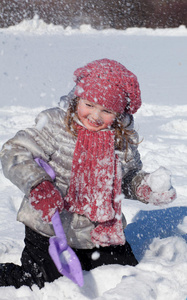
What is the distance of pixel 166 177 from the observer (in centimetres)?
150

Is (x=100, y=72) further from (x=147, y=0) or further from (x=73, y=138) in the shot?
(x=147, y=0)

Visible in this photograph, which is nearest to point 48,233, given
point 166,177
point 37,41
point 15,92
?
point 166,177

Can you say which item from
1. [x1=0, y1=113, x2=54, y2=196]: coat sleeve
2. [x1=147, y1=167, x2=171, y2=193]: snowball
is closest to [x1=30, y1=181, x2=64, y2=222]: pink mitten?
[x1=0, y1=113, x2=54, y2=196]: coat sleeve

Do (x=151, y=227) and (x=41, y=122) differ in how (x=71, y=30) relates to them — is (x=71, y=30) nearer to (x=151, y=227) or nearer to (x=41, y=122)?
(x=151, y=227)

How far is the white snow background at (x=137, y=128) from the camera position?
1425 millimetres

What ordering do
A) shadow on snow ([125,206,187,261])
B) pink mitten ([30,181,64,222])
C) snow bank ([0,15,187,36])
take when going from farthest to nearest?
1. snow bank ([0,15,187,36])
2. shadow on snow ([125,206,187,261])
3. pink mitten ([30,181,64,222])

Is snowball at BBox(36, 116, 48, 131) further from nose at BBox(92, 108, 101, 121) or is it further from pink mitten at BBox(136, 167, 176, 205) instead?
pink mitten at BBox(136, 167, 176, 205)

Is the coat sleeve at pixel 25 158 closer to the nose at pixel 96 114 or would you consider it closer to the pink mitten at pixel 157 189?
the nose at pixel 96 114

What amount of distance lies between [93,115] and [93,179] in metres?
0.24

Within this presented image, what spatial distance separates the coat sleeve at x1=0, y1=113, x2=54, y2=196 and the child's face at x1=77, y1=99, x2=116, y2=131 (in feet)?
0.50

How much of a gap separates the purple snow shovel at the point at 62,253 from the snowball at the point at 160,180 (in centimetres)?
38

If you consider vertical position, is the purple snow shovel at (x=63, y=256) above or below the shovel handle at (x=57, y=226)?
below

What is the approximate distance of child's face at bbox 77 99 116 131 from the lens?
57.4 inches

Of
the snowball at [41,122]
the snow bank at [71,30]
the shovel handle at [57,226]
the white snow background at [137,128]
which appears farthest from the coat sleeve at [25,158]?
the snow bank at [71,30]
